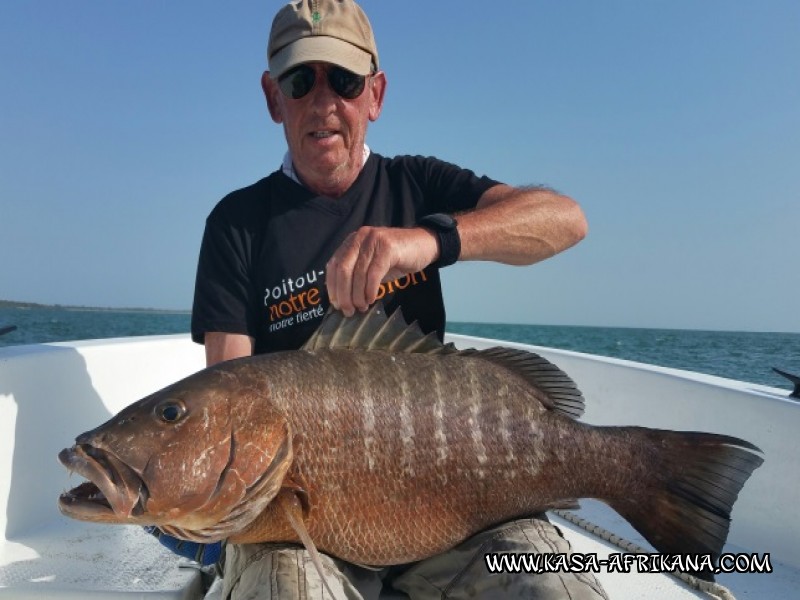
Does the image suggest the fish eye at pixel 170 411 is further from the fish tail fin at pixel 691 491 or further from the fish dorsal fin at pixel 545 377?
the fish tail fin at pixel 691 491

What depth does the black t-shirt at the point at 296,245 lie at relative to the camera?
2.66m

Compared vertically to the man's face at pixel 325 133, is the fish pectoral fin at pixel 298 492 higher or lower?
lower

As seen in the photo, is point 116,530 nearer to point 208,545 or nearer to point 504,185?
point 208,545

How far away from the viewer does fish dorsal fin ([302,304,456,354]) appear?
7.09ft

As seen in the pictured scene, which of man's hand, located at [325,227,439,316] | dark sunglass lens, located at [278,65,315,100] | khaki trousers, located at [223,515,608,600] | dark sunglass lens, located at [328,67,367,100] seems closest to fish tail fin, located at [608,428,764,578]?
khaki trousers, located at [223,515,608,600]

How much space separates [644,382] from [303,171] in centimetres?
292

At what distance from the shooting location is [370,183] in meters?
3.00

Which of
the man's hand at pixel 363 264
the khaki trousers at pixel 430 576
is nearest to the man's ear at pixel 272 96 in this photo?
the man's hand at pixel 363 264

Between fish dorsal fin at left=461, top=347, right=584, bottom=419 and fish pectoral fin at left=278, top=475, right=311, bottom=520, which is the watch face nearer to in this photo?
fish dorsal fin at left=461, top=347, right=584, bottom=419

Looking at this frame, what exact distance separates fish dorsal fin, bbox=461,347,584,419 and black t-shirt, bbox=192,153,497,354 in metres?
0.65

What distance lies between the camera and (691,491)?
2.00m

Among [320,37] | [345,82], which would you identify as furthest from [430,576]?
[320,37]

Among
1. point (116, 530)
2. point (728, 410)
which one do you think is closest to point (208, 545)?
point (116, 530)

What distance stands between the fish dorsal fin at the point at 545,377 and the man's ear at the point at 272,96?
163cm
